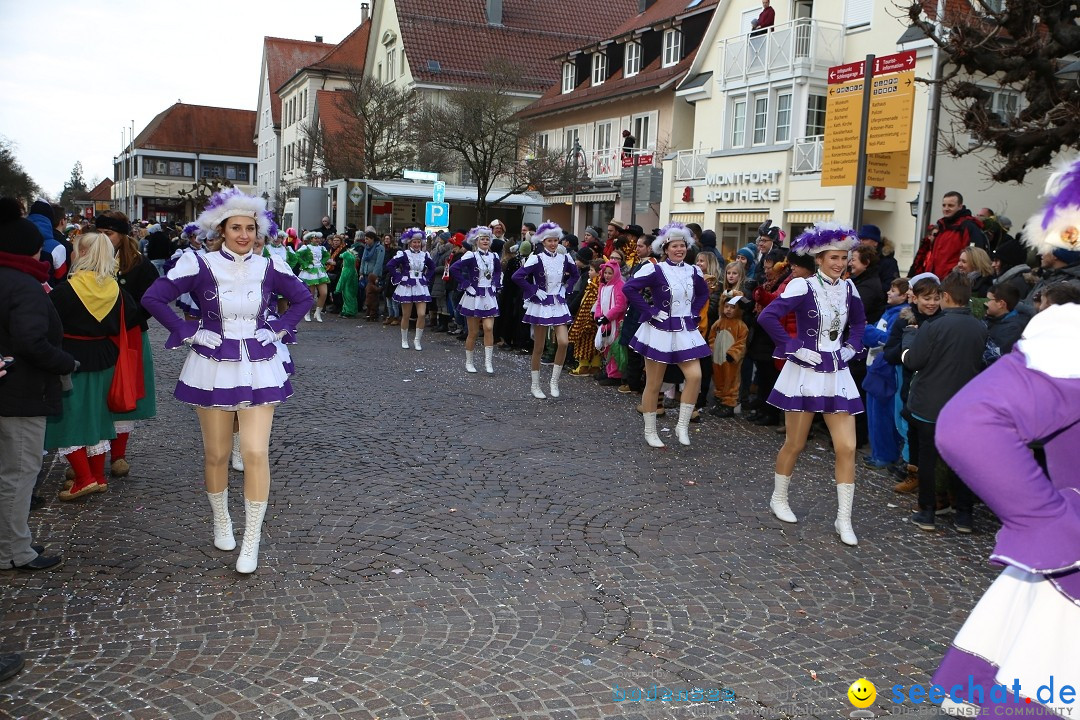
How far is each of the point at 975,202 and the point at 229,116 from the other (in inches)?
3581

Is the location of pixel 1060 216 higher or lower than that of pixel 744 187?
lower

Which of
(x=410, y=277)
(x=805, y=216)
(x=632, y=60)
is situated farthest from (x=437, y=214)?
(x=632, y=60)

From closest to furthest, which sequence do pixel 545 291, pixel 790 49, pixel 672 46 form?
1. pixel 545 291
2. pixel 790 49
3. pixel 672 46

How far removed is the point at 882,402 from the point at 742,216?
2077cm

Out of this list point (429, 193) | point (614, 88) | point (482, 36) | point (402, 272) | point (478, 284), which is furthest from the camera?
point (482, 36)

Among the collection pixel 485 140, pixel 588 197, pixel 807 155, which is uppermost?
pixel 485 140

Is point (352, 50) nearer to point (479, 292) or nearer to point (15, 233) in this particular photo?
point (479, 292)

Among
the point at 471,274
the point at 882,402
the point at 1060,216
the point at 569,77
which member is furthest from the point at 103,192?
the point at 1060,216

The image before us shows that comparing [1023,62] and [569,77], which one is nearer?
[1023,62]

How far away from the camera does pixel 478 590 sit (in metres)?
5.27

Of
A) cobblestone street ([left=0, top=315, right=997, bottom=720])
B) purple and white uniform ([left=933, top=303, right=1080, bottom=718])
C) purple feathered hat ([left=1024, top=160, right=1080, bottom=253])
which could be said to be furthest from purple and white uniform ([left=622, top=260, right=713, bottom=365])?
purple and white uniform ([left=933, top=303, right=1080, bottom=718])

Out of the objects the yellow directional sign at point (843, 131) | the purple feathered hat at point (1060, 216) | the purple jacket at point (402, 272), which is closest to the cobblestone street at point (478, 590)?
the purple feathered hat at point (1060, 216)

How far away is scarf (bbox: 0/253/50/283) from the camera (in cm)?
520

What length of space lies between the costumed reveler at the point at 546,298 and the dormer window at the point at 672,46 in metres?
23.5
